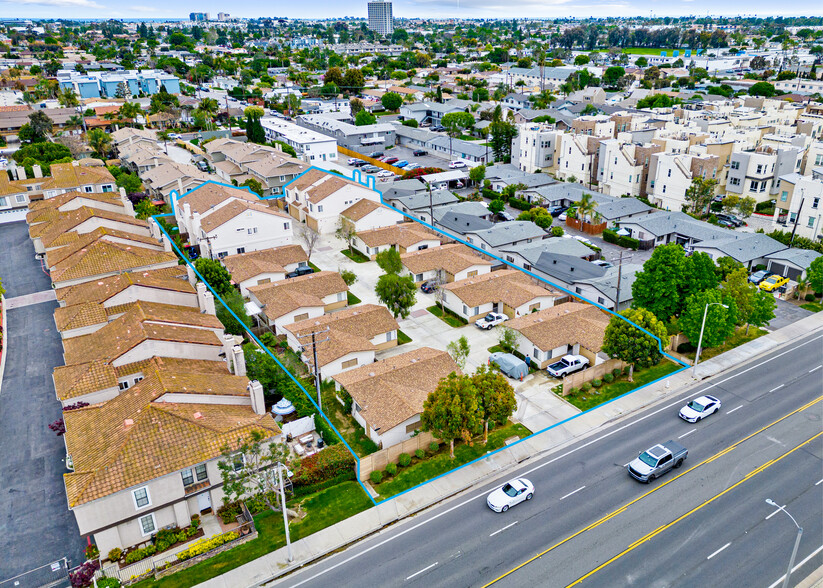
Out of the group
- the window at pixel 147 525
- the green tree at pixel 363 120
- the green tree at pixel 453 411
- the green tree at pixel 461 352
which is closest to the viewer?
the window at pixel 147 525

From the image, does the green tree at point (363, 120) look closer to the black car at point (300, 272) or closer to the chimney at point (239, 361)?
the black car at point (300, 272)

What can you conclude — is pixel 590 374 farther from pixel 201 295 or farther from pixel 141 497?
pixel 201 295

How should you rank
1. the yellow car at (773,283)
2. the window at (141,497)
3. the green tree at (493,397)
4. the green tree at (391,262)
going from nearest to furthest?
the window at (141,497), the green tree at (493,397), the yellow car at (773,283), the green tree at (391,262)

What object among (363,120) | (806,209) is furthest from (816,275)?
(363,120)

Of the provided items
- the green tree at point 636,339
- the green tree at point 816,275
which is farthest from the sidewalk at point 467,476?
the green tree at point 816,275

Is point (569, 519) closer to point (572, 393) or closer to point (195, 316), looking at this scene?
point (572, 393)

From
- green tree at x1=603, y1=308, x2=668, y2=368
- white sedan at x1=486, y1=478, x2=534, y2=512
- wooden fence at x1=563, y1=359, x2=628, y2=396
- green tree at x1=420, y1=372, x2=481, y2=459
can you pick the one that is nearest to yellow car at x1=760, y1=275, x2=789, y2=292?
green tree at x1=603, y1=308, x2=668, y2=368

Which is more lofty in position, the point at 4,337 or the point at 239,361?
the point at 239,361
